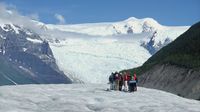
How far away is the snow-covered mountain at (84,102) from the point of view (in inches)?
2123

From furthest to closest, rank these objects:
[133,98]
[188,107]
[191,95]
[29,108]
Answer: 1. [191,95]
2. [133,98]
3. [188,107]
4. [29,108]

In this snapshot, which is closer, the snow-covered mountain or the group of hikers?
the snow-covered mountain

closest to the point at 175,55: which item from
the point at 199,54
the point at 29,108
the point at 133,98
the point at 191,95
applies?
the point at 199,54

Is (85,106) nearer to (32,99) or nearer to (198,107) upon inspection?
(32,99)

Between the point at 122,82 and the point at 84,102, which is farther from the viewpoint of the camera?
the point at 122,82

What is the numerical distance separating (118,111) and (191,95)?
106394 mm

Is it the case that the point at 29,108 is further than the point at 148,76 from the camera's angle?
No

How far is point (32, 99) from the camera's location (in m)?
58.6

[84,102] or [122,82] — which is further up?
[122,82]

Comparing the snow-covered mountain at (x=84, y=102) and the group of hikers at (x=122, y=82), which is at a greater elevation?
the group of hikers at (x=122, y=82)

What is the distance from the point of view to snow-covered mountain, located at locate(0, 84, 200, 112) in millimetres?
53912

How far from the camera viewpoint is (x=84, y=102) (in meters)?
58.7

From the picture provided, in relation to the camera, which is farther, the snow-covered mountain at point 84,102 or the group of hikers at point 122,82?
the group of hikers at point 122,82

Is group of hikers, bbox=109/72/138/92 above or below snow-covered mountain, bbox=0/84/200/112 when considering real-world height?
above
